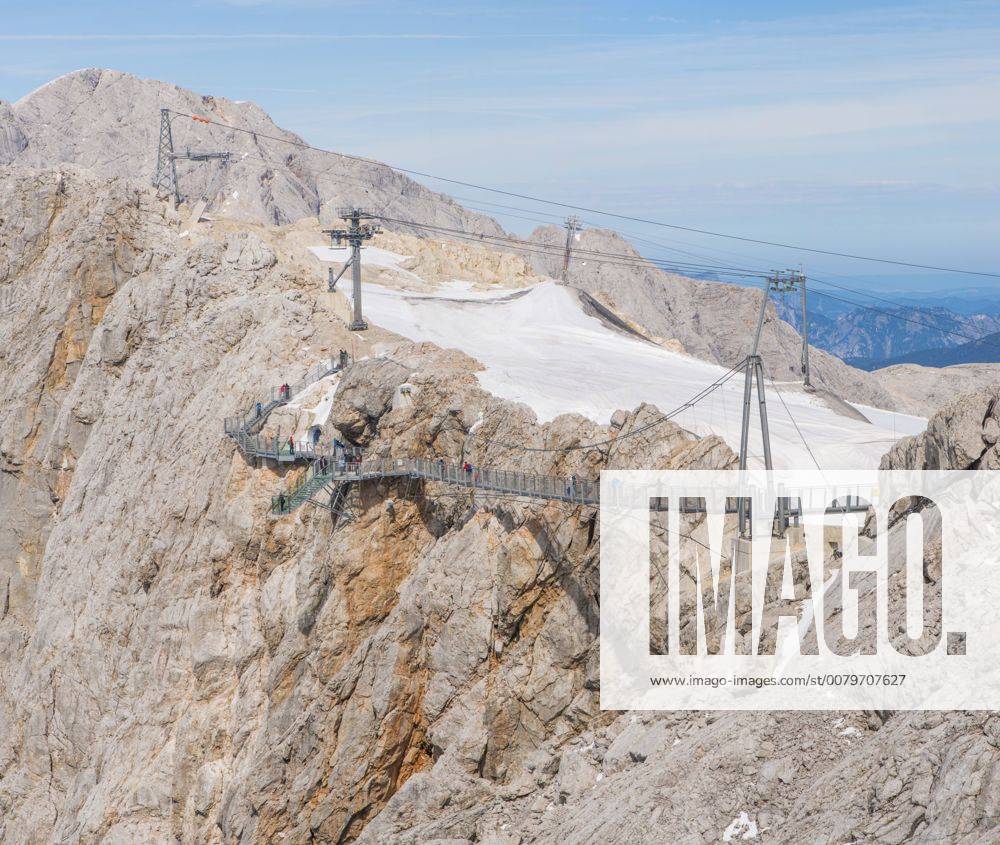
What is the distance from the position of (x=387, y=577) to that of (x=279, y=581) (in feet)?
17.2

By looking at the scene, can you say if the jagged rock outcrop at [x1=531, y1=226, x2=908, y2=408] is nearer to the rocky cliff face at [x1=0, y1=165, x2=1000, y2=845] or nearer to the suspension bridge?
the rocky cliff face at [x1=0, y1=165, x2=1000, y2=845]

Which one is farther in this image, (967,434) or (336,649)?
(336,649)

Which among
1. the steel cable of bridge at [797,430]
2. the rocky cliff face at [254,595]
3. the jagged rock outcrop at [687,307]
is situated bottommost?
the rocky cliff face at [254,595]

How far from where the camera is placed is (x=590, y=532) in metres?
40.4

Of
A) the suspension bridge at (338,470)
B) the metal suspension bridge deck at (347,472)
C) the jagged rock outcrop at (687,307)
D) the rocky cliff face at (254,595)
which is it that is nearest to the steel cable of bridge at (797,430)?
the metal suspension bridge deck at (347,472)

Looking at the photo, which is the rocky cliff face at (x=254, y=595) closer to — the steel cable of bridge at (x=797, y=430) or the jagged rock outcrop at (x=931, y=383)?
the steel cable of bridge at (x=797, y=430)

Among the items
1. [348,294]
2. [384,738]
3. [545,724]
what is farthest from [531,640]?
[348,294]

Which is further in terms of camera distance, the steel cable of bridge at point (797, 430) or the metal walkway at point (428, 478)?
the steel cable of bridge at point (797, 430)

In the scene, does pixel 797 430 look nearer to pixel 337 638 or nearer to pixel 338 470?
pixel 338 470

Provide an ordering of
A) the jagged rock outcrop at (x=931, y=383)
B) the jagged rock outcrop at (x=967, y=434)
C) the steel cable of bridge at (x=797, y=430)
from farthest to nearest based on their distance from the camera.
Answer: the jagged rock outcrop at (x=931, y=383)
the steel cable of bridge at (x=797, y=430)
the jagged rock outcrop at (x=967, y=434)

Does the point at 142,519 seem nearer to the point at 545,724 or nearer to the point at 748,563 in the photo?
the point at 545,724

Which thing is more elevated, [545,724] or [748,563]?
[748,563]

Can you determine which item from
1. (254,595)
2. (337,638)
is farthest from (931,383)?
(337,638)

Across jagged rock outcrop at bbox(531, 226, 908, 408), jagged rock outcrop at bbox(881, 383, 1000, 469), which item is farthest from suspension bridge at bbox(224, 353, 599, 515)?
jagged rock outcrop at bbox(531, 226, 908, 408)
